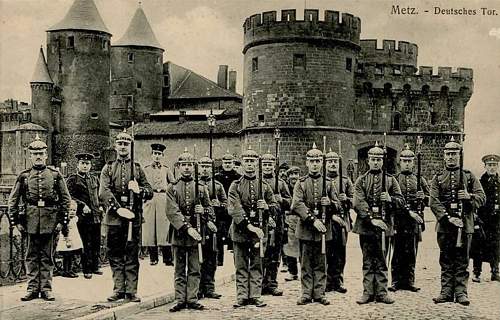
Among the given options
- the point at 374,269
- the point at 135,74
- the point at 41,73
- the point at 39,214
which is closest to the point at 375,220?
the point at 374,269

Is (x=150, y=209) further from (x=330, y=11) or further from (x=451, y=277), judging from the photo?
(x=330, y=11)

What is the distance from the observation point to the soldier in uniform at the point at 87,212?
35.7 ft

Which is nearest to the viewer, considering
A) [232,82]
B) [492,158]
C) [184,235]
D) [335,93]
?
[184,235]

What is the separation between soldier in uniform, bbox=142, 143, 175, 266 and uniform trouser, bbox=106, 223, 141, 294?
3.07 meters

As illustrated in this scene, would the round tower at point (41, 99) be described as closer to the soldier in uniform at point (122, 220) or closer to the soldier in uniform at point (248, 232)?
the soldier in uniform at point (122, 220)

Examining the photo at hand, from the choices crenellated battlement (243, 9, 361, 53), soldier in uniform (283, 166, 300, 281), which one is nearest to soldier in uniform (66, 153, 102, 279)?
soldier in uniform (283, 166, 300, 281)

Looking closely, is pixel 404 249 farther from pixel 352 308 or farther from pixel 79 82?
pixel 79 82

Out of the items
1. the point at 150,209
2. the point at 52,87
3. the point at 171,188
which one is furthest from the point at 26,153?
the point at 171,188

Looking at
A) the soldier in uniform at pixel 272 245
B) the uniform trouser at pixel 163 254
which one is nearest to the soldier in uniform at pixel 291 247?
the soldier in uniform at pixel 272 245

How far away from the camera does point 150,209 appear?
12.8 meters

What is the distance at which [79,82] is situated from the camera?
161 ft

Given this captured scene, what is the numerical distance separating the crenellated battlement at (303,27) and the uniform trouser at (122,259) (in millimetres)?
23690

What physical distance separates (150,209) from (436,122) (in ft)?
85.3

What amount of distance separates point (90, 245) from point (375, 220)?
4.38 m
